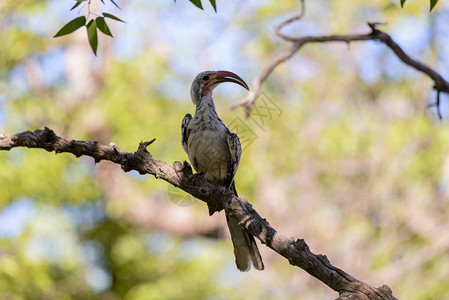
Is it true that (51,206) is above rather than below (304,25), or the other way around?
below

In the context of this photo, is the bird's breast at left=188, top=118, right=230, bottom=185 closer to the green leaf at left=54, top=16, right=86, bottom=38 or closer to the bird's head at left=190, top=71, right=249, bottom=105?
the bird's head at left=190, top=71, right=249, bottom=105

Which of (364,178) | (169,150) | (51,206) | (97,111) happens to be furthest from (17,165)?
(364,178)

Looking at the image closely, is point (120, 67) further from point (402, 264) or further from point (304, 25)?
point (402, 264)

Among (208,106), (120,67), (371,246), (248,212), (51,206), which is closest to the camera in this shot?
(248,212)

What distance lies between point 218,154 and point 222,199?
79 cm

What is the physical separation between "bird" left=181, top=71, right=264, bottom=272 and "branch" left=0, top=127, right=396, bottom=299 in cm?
62

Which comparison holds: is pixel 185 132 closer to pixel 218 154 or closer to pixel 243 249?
pixel 218 154

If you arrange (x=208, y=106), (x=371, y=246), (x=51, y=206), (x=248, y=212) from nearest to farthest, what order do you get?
(x=248, y=212) < (x=208, y=106) < (x=371, y=246) < (x=51, y=206)

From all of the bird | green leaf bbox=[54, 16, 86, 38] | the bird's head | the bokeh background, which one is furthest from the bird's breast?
the bokeh background

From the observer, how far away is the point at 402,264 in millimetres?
10664

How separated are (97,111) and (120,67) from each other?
1.21 m

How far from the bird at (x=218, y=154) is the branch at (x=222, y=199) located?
2.04ft

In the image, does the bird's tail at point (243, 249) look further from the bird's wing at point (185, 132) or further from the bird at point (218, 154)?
the bird's wing at point (185, 132)

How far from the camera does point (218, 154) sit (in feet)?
14.6
